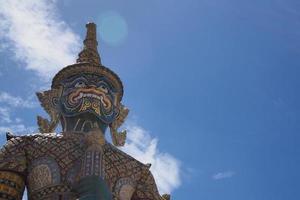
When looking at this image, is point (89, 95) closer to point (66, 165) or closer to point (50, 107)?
point (50, 107)

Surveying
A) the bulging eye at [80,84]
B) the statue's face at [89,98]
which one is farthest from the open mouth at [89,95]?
the bulging eye at [80,84]

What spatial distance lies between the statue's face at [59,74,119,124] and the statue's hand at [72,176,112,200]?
2308 millimetres

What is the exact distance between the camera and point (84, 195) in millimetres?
8023

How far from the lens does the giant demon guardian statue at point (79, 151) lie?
8559 millimetres

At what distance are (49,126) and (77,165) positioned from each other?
1929 mm

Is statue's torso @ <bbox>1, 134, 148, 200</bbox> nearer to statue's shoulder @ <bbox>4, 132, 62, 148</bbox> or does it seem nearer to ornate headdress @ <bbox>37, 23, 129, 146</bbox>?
statue's shoulder @ <bbox>4, 132, 62, 148</bbox>

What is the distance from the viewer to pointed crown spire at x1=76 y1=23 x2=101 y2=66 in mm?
11453

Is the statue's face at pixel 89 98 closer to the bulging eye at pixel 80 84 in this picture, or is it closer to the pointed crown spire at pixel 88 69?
the bulging eye at pixel 80 84

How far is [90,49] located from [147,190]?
3.84 m

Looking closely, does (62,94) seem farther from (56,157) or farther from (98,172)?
(98,172)

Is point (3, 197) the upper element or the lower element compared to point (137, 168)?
lower

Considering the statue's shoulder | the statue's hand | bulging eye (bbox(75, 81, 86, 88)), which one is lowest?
the statue's hand

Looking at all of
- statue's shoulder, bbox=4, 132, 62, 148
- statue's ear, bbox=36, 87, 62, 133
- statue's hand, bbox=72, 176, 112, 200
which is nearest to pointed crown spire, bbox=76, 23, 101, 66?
statue's ear, bbox=36, 87, 62, 133

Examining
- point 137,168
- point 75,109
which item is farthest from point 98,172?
point 75,109
